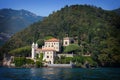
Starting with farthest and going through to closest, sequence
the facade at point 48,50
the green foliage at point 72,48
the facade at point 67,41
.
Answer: the facade at point 67,41, the green foliage at point 72,48, the facade at point 48,50

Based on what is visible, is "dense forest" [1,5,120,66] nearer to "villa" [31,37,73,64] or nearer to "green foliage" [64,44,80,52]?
"green foliage" [64,44,80,52]

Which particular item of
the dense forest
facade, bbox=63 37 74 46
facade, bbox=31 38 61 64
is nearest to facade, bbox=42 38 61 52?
facade, bbox=31 38 61 64

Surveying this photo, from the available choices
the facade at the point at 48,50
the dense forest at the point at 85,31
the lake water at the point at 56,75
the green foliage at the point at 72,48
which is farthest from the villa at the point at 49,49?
the lake water at the point at 56,75

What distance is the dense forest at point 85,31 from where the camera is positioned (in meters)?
52.1

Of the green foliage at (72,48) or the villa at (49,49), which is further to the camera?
the green foliage at (72,48)

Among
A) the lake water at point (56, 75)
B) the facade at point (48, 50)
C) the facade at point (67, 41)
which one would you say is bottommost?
the lake water at point (56, 75)

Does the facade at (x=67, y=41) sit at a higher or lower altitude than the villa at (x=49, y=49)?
higher

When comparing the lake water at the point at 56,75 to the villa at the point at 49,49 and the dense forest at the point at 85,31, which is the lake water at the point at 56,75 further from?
the dense forest at the point at 85,31

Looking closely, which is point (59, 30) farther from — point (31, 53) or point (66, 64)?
point (66, 64)

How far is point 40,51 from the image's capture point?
50.8m

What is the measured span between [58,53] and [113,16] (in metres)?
20.6

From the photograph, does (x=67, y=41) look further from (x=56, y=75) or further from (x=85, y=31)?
(x=56, y=75)

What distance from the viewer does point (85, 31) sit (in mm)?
59719

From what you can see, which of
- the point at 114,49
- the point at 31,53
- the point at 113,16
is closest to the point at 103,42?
the point at 114,49
